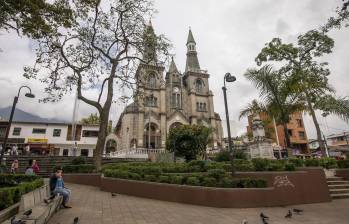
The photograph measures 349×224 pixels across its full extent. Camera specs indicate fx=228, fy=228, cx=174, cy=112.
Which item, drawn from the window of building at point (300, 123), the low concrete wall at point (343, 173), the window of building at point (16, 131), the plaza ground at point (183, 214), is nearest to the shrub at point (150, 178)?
the plaza ground at point (183, 214)

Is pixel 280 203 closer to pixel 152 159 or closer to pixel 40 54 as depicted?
pixel 40 54

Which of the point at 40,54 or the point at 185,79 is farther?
the point at 185,79

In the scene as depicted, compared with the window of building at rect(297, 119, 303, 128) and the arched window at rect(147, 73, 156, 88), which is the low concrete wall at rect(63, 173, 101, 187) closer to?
the arched window at rect(147, 73, 156, 88)

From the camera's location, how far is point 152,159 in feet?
94.4

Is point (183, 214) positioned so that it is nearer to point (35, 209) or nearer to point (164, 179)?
point (164, 179)

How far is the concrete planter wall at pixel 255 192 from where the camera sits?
27.9ft

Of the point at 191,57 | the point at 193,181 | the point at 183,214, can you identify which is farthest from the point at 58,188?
the point at 191,57

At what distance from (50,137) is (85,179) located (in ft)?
87.3

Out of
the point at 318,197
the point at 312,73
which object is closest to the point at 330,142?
the point at 312,73

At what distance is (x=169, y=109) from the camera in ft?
155

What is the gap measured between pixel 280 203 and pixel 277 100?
28.5ft

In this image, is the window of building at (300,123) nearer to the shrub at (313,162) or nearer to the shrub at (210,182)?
the shrub at (313,162)

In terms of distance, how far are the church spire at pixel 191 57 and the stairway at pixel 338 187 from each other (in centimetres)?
4231

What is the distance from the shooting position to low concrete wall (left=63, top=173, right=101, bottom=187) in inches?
632
